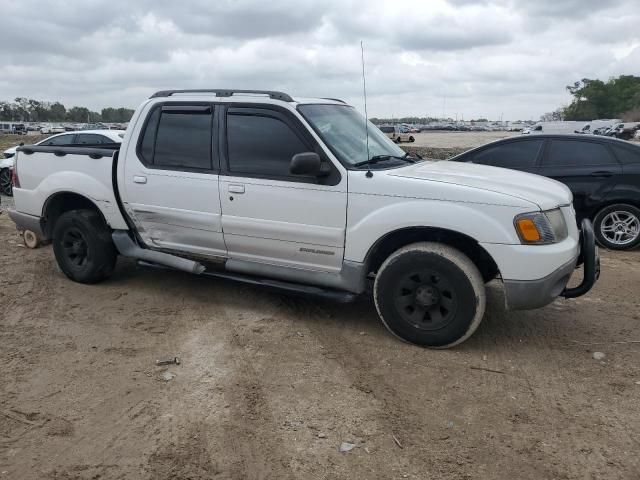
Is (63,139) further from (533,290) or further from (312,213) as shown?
(533,290)

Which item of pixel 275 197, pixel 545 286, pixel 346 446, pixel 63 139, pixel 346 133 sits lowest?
pixel 346 446

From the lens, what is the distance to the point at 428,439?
321cm

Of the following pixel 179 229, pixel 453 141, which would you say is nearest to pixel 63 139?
pixel 179 229

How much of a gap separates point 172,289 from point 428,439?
3.56m

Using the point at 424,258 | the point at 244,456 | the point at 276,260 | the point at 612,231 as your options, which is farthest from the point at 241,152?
the point at 612,231

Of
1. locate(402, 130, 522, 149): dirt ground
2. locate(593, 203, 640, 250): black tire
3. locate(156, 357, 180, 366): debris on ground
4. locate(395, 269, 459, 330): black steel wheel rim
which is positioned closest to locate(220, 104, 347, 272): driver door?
locate(395, 269, 459, 330): black steel wheel rim

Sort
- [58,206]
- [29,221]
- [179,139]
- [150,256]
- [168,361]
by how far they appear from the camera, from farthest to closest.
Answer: [29,221]
[58,206]
[150,256]
[179,139]
[168,361]

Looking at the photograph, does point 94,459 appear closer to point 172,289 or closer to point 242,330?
point 242,330

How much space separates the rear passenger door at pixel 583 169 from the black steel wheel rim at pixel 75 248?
597cm

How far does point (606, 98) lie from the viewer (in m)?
111

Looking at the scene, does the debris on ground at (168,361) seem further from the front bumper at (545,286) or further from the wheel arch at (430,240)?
the front bumper at (545,286)

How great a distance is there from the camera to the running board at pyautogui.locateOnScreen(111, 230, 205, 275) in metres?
5.29

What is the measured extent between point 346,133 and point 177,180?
1591 millimetres

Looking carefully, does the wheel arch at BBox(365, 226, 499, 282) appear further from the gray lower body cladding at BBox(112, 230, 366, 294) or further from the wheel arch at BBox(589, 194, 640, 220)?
the wheel arch at BBox(589, 194, 640, 220)
